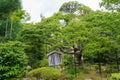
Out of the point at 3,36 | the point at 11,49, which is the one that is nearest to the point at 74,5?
the point at 3,36

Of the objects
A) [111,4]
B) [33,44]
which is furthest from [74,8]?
[111,4]

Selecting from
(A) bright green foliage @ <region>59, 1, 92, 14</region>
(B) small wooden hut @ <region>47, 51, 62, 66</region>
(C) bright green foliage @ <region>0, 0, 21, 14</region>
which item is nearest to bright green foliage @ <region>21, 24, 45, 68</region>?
(B) small wooden hut @ <region>47, 51, 62, 66</region>

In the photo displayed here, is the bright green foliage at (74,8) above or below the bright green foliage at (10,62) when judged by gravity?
above

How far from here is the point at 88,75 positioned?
56.5ft

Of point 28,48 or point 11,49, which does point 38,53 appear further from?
point 11,49

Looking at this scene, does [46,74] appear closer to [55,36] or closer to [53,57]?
[55,36]

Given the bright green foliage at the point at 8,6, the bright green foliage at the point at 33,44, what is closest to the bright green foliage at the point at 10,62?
the bright green foliage at the point at 8,6

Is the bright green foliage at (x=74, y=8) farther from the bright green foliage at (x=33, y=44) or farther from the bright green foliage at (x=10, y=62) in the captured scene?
the bright green foliage at (x=10, y=62)

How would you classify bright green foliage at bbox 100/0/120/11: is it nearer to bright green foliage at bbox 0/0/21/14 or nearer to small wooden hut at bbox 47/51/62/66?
bright green foliage at bbox 0/0/21/14

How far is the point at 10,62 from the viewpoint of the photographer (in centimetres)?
1027

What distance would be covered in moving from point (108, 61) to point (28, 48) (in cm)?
682

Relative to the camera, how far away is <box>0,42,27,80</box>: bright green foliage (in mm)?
10219

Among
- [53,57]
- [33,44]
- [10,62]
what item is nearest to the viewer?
[10,62]

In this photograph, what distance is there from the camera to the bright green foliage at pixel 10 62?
33.5ft
